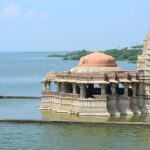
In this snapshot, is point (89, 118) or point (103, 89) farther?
point (103, 89)

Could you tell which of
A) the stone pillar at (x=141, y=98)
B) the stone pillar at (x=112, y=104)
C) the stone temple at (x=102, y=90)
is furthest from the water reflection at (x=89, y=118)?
the stone pillar at (x=141, y=98)

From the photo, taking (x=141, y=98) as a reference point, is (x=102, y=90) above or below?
above

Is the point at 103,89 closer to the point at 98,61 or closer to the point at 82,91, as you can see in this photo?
the point at 82,91

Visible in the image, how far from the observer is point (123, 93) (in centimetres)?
5509

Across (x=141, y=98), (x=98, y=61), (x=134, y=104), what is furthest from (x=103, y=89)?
(x=141, y=98)

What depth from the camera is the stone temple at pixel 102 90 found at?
5225 centimetres

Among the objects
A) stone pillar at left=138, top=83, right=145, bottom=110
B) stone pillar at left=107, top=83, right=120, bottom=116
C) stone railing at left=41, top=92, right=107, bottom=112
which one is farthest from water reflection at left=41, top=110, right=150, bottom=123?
stone pillar at left=138, top=83, right=145, bottom=110

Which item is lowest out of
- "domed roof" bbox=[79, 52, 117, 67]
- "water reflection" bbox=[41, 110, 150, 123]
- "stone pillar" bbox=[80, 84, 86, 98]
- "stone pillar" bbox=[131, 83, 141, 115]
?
"water reflection" bbox=[41, 110, 150, 123]

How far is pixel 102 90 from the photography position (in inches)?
2073

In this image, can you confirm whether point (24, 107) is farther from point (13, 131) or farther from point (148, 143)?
point (148, 143)

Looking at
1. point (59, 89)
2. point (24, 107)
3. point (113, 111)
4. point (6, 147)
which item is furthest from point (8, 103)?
point (6, 147)

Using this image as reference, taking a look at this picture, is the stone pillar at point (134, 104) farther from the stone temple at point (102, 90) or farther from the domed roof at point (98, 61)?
the domed roof at point (98, 61)

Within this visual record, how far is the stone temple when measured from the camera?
52.2 meters

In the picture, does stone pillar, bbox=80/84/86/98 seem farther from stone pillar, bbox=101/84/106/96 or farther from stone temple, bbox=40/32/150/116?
stone pillar, bbox=101/84/106/96
